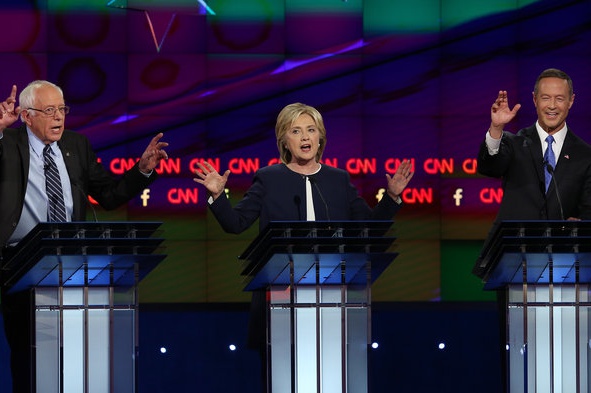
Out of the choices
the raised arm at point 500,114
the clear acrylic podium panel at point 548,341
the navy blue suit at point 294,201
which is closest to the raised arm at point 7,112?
the navy blue suit at point 294,201

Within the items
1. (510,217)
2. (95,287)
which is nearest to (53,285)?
(95,287)

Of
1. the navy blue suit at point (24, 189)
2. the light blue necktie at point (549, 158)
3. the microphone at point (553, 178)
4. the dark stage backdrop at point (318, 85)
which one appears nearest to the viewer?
the navy blue suit at point (24, 189)

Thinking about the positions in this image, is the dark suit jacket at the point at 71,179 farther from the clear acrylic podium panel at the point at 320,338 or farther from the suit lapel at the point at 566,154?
the suit lapel at the point at 566,154

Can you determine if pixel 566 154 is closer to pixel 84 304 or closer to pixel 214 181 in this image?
pixel 214 181

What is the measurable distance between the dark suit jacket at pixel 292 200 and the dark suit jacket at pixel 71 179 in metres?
0.58

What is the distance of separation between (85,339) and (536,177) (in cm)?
209

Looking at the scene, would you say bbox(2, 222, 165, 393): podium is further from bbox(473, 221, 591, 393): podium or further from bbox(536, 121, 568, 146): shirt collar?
bbox(536, 121, 568, 146): shirt collar

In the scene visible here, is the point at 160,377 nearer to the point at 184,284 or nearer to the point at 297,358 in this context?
the point at 297,358

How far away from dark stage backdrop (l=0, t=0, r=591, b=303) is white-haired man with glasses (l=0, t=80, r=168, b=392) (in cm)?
309

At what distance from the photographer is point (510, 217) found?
5664 millimetres

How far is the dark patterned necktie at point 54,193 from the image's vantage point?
17.9 feet

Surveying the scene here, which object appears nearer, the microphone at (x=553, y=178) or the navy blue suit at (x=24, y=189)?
the navy blue suit at (x=24, y=189)

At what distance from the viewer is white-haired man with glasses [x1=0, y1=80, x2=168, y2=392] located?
5.32 meters

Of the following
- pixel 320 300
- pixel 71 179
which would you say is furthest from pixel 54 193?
pixel 320 300
